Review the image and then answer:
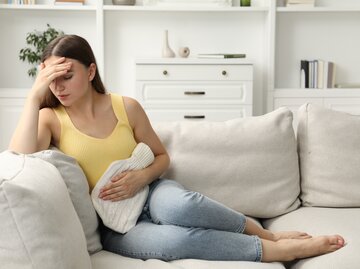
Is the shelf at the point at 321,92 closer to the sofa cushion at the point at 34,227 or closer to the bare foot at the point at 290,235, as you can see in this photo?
the bare foot at the point at 290,235

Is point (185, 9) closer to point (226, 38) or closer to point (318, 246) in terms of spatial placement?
point (226, 38)

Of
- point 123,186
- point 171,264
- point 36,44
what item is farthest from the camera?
point 36,44

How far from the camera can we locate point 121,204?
2.00 m

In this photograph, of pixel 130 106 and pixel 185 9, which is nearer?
pixel 130 106

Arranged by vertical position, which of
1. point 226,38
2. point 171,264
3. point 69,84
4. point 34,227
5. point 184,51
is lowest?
point 171,264

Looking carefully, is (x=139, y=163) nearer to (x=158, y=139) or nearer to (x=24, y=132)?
(x=158, y=139)

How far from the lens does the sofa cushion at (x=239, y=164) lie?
7.40 ft

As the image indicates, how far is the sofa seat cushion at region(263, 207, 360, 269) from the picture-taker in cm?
180

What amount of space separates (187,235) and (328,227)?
1.75ft

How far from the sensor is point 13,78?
493cm

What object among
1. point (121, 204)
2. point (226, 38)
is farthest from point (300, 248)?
point (226, 38)

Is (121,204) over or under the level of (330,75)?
under

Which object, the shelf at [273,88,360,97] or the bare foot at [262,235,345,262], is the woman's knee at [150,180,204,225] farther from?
the shelf at [273,88,360,97]

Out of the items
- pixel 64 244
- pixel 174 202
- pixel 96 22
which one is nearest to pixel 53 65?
pixel 174 202
